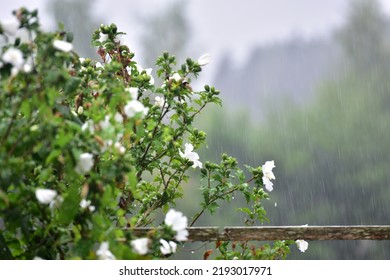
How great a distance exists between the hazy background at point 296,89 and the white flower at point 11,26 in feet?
33.4

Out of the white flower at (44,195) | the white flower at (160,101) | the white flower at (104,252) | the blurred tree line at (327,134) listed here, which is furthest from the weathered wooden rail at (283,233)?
the blurred tree line at (327,134)

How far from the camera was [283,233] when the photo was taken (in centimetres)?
182

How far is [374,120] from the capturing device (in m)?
14.1

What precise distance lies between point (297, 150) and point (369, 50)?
3.79m

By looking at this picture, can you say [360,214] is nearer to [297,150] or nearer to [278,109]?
[297,150]

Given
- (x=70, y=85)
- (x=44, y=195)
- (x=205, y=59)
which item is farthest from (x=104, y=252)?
(x=205, y=59)

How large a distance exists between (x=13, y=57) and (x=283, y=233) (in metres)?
0.94

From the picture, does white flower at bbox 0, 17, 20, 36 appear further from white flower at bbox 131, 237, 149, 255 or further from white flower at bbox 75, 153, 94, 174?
white flower at bbox 131, 237, 149, 255

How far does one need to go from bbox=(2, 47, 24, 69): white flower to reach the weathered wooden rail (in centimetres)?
71

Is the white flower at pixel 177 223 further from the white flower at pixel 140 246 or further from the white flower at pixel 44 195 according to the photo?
the white flower at pixel 44 195

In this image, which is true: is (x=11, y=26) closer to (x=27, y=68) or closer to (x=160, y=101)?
(x=27, y=68)

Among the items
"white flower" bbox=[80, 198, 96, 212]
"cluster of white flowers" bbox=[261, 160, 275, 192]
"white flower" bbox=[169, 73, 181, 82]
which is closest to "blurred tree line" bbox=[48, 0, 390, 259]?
"cluster of white flowers" bbox=[261, 160, 275, 192]
